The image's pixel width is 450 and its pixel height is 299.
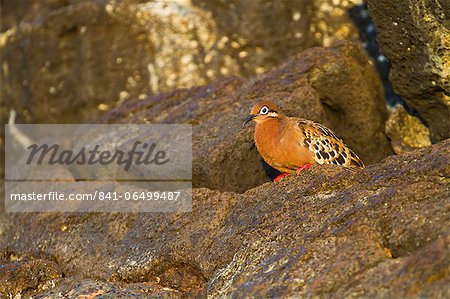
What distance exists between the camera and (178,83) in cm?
1620

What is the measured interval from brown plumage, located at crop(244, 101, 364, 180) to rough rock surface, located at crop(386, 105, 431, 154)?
7.38 ft

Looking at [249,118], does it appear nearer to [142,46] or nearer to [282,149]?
[282,149]

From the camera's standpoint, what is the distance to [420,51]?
34.4 feet

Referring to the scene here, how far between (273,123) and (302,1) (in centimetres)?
632

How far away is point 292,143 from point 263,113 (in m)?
0.65

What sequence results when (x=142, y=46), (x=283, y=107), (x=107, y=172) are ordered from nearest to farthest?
(x=283, y=107) → (x=107, y=172) → (x=142, y=46)

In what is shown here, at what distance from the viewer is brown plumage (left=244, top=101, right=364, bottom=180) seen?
9734 mm

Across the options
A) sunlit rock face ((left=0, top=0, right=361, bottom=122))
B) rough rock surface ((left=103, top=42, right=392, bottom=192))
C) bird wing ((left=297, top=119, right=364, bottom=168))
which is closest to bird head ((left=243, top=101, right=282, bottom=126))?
bird wing ((left=297, top=119, right=364, bottom=168))

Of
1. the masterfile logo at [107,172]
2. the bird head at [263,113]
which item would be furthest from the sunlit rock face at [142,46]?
the bird head at [263,113]

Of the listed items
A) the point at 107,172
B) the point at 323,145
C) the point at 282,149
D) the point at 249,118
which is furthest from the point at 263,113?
the point at 107,172

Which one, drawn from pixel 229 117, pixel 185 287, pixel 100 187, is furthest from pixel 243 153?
pixel 185 287

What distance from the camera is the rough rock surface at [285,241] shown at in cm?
635

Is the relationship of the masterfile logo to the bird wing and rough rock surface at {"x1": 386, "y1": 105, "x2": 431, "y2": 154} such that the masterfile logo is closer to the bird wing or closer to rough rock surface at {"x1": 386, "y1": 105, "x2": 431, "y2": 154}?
the bird wing

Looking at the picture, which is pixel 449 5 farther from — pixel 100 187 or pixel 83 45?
pixel 83 45
